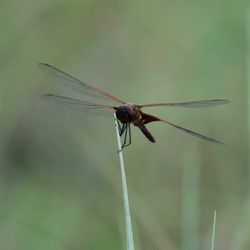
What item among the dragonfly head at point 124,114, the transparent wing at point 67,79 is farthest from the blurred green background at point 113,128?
the dragonfly head at point 124,114

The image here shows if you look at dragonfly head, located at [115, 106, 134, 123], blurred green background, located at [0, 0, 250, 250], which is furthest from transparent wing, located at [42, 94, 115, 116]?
blurred green background, located at [0, 0, 250, 250]

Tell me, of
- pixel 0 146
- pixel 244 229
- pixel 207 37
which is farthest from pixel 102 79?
pixel 244 229

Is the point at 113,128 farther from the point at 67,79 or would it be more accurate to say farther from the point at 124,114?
the point at 124,114

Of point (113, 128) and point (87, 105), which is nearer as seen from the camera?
point (87, 105)

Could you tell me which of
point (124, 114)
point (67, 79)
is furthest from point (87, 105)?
point (67, 79)

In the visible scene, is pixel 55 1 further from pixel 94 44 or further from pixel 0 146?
pixel 0 146

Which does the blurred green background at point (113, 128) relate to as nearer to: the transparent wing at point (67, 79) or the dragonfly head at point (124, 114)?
the transparent wing at point (67, 79)
